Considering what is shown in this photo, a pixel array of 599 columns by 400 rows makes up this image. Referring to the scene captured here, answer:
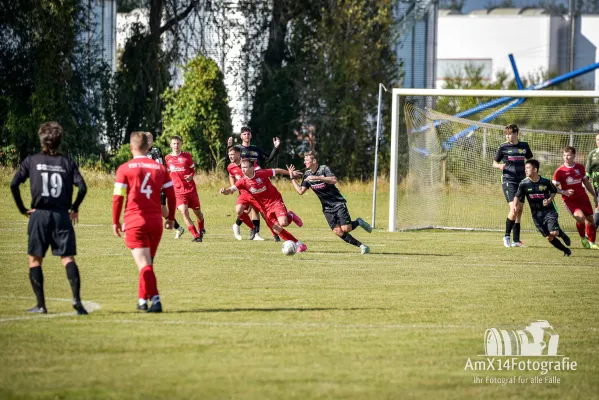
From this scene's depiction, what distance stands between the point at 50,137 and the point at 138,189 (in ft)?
3.00

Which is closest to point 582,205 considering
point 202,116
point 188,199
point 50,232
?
point 188,199

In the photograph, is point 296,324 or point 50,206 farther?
point 50,206

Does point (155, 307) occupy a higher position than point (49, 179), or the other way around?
point (49, 179)

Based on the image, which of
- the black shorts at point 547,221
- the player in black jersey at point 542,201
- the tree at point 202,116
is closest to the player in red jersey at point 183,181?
the player in black jersey at point 542,201

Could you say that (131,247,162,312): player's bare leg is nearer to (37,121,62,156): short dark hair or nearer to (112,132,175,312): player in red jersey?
(112,132,175,312): player in red jersey

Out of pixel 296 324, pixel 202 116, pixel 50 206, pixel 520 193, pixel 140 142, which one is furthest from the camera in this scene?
pixel 202 116

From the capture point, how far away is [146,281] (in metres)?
9.56

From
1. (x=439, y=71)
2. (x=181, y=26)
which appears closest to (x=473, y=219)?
(x=181, y=26)

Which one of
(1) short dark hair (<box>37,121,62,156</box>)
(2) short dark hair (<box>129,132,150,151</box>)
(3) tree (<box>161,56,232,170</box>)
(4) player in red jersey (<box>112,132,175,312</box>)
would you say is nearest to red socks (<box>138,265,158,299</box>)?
(4) player in red jersey (<box>112,132,175,312</box>)

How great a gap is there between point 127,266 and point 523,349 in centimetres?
682

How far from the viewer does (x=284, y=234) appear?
15953mm

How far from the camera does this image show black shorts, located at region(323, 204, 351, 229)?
16.1 metres

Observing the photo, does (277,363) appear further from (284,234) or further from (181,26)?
(181,26)

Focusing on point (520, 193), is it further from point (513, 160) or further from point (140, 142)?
point (140, 142)
